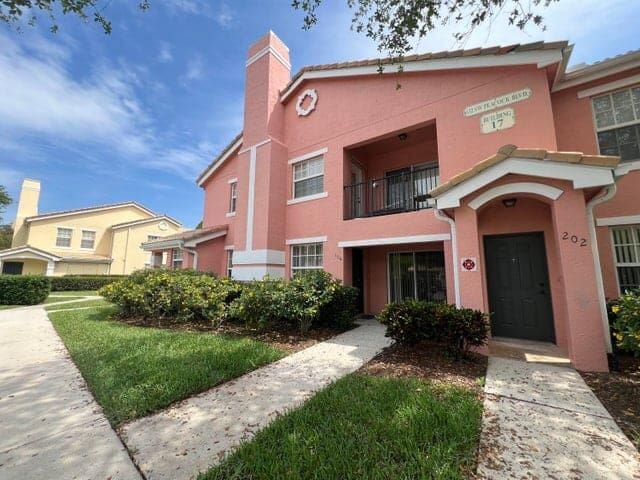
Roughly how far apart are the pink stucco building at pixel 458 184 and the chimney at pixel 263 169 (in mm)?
67

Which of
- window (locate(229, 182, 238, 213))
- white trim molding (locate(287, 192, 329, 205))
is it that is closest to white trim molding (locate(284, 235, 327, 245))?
white trim molding (locate(287, 192, 329, 205))

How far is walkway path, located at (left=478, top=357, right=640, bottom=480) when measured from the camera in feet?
8.21

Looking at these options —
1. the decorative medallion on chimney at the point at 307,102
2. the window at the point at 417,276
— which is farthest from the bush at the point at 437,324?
the decorative medallion on chimney at the point at 307,102

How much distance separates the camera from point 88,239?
93.2ft

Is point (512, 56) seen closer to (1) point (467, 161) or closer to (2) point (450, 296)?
(1) point (467, 161)

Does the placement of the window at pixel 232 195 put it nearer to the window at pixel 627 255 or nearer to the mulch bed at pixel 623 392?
the mulch bed at pixel 623 392

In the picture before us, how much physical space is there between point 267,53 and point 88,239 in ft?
92.4

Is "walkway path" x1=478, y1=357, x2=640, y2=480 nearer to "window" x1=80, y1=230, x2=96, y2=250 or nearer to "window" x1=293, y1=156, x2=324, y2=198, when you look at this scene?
"window" x1=293, y1=156, x2=324, y2=198

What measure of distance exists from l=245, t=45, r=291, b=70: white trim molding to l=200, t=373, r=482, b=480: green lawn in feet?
43.1

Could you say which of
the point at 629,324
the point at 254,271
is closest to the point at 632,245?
the point at 629,324

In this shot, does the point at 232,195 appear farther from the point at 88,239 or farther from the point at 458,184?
the point at 88,239

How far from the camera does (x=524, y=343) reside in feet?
21.2

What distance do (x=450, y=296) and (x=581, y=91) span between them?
6.03 metres

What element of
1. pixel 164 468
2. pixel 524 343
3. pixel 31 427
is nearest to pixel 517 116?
pixel 524 343
